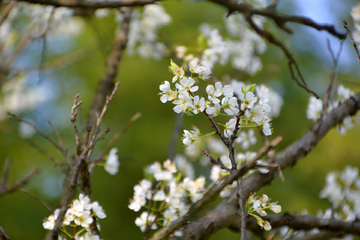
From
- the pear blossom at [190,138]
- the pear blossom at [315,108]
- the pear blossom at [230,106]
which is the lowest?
the pear blossom at [315,108]

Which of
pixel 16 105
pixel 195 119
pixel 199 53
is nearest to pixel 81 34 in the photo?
pixel 16 105

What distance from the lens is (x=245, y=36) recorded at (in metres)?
2.49

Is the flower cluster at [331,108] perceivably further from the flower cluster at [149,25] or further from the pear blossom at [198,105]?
the flower cluster at [149,25]

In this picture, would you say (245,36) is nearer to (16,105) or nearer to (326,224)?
(326,224)

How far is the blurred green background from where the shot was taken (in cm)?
361

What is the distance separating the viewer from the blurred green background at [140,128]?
3.61 metres

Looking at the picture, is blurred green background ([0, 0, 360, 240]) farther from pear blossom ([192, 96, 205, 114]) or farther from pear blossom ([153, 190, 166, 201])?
pear blossom ([192, 96, 205, 114])

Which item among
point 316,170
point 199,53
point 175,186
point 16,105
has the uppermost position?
point 199,53

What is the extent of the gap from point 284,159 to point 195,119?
10.2 feet

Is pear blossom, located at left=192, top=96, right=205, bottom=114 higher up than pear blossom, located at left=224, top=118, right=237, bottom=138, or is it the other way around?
pear blossom, located at left=192, top=96, right=205, bottom=114

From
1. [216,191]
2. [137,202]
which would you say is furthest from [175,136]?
[216,191]

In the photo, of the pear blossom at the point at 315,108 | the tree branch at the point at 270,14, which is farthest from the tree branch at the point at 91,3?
the pear blossom at the point at 315,108

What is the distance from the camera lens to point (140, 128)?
415cm

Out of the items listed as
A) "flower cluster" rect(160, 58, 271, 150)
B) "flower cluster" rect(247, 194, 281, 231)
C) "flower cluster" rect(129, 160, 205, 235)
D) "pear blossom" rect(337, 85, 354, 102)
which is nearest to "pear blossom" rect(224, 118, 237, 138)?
"flower cluster" rect(160, 58, 271, 150)
